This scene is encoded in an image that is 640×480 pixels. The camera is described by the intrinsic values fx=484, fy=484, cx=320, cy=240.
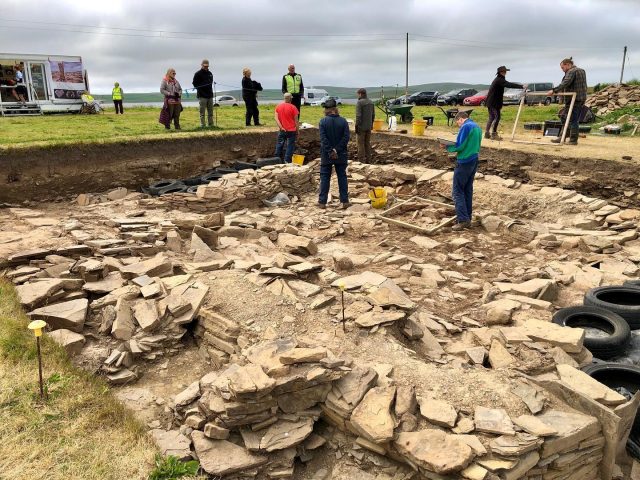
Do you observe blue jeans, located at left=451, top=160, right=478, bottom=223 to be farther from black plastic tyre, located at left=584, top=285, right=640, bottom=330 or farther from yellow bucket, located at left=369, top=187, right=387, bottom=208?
black plastic tyre, located at left=584, top=285, right=640, bottom=330

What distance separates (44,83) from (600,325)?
22.2 m

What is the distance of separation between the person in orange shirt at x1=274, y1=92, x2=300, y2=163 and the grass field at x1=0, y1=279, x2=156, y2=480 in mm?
9228

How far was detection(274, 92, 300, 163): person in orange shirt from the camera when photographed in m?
12.5

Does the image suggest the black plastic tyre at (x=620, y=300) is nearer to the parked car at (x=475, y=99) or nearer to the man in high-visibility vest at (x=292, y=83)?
the man in high-visibility vest at (x=292, y=83)

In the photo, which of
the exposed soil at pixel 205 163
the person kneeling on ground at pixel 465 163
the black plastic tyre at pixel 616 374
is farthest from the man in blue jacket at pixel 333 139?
the black plastic tyre at pixel 616 374

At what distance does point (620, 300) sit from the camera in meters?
6.29

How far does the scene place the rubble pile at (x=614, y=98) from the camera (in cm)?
2184

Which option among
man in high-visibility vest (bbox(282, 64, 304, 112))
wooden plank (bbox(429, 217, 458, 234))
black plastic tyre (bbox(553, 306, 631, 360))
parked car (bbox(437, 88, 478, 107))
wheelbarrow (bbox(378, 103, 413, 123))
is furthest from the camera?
parked car (bbox(437, 88, 478, 107))

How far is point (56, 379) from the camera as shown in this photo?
3.98 metres

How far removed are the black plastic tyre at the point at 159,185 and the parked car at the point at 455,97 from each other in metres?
25.4

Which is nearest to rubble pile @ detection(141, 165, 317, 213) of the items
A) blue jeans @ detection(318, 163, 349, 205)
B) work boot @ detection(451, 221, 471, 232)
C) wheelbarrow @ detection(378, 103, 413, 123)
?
blue jeans @ detection(318, 163, 349, 205)

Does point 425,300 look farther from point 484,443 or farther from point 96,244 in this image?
point 96,244

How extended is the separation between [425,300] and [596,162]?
6.91 meters

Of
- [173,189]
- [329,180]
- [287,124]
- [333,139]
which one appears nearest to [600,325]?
[333,139]
